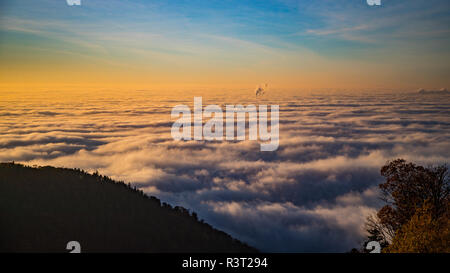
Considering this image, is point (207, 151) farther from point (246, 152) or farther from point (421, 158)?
point (421, 158)

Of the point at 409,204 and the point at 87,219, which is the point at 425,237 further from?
the point at 87,219

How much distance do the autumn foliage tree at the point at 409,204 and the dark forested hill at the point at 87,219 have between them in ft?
91.9

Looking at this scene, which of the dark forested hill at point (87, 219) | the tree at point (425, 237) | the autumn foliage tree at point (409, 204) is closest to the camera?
the tree at point (425, 237)

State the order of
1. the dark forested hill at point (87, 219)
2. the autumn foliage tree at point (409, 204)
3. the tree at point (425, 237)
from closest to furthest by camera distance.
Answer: the tree at point (425, 237) → the autumn foliage tree at point (409, 204) → the dark forested hill at point (87, 219)

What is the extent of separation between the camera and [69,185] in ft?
165

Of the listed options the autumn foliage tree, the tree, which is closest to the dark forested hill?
the autumn foliage tree

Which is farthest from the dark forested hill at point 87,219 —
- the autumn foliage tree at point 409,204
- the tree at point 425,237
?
the tree at point 425,237

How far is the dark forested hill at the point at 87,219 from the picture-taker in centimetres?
3278

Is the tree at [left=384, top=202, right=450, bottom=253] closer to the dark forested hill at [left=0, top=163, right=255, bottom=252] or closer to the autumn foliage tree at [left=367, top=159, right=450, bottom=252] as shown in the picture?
the autumn foliage tree at [left=367, top=159, right=450, bottom=252]

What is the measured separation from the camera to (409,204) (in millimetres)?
21469

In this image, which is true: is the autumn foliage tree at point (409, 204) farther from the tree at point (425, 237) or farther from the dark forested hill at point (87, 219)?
the dark forested hill at point (87, 219)

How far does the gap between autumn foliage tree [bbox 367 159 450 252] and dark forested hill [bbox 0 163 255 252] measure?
28026mm

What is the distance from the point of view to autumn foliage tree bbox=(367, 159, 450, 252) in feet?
60.6
